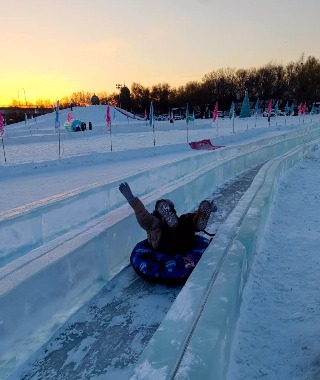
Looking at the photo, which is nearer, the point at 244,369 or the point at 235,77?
the point at 244,369

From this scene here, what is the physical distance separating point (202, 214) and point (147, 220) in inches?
23.2

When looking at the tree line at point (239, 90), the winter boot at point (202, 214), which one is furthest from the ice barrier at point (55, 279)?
the tree line at point (239, 90)

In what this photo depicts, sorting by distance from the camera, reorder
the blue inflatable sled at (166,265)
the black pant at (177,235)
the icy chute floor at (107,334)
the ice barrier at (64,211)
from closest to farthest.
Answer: the icy chute floor at (107,334) → the blue inflatable sled at (166,265) → the black pant at (177,235) → the ice barrier at (64,211)

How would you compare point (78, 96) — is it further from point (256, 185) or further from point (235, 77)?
point (256, 185)

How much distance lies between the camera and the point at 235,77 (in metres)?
78.1

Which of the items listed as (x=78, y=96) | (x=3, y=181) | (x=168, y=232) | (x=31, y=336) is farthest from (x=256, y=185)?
(x=78, y=96)

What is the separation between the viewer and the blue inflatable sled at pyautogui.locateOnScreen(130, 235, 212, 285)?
3.97m

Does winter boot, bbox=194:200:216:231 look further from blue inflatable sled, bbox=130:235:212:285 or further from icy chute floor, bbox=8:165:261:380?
icy chute floor, bbox=8:165:261:380

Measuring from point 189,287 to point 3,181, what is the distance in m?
9.81

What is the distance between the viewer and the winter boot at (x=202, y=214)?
401 centimetres

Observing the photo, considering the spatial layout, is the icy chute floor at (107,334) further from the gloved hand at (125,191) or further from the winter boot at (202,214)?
the gloved hand at (125,191)

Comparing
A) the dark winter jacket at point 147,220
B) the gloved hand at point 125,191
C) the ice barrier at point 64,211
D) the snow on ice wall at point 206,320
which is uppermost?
the gloved hand at point 125,191

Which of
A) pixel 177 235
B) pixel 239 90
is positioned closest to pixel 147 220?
pixel 177 235

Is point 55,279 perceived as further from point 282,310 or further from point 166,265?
point 282,310
